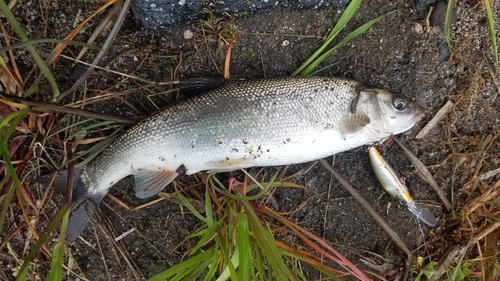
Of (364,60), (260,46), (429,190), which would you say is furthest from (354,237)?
(260,46)

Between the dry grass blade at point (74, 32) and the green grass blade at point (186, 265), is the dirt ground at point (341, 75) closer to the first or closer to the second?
the dry grass blade at point (74, 32)

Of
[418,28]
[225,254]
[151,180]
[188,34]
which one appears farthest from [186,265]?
[418,28]

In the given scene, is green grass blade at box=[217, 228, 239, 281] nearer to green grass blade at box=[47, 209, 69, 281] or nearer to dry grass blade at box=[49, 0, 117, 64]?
green grass blade at box=[47, 209, 69, 281]

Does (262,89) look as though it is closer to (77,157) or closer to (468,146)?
(77,157)

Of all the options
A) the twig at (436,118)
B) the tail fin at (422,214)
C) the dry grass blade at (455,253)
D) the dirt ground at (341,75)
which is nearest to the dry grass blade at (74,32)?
the dirt ground at (341,75)

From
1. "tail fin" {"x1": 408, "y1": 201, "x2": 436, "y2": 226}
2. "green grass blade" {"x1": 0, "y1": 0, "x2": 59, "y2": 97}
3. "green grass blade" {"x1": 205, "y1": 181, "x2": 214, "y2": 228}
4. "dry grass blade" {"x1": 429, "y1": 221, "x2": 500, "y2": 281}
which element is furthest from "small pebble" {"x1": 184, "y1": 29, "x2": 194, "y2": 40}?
"dry grass blade" {"x1": 429, "y1": 221, "x2": 500, "y2": 281}

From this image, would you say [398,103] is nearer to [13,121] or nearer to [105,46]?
[105,46]
